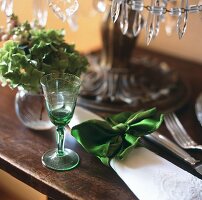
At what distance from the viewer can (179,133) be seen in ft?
2.49

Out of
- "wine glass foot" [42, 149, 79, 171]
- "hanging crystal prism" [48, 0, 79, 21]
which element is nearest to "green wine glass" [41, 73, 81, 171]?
"wine glass foot" [42, 149, 79, 171]

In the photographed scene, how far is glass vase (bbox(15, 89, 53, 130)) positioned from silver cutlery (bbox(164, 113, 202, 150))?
0.24 meters

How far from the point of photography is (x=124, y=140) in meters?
0.66

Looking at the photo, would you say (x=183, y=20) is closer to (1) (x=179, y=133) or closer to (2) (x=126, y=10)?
(2) (x=126, y=10)

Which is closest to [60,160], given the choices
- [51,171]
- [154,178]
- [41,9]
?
[51,171]

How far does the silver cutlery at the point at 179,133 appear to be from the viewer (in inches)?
28.2

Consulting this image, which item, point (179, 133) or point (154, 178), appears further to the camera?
point (179, 133)

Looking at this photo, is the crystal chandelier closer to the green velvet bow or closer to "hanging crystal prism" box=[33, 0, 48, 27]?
"hanging crystal prism" box=[33, 0, 48, 27]

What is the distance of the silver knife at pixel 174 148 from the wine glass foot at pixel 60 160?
15 centimetres

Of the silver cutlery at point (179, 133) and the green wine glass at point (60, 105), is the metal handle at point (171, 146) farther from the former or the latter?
the green wine glass at point (60, 105)

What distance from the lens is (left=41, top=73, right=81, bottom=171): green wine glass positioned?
0.62m

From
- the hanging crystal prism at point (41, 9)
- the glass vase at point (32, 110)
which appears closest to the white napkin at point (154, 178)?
the glass vase at point (32, 110)

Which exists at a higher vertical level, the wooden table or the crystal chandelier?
the crystal chandelier

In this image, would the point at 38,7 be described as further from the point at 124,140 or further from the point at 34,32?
the point at 124,140
